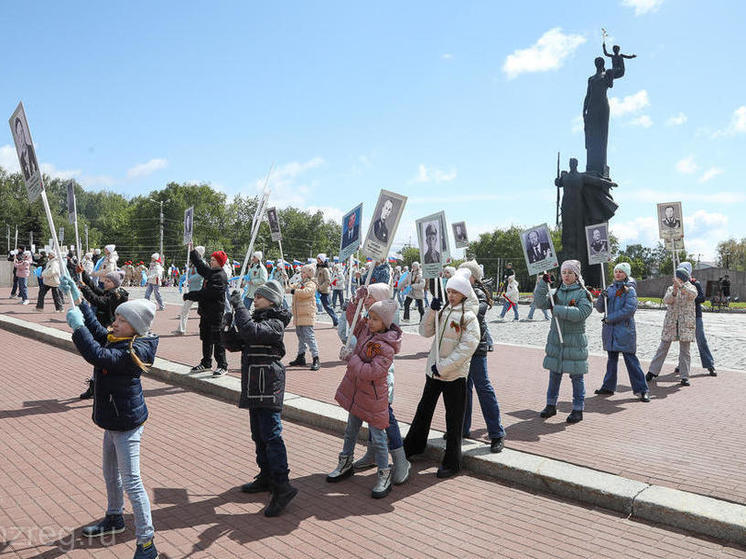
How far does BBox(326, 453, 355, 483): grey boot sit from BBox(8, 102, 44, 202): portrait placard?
3408 mm

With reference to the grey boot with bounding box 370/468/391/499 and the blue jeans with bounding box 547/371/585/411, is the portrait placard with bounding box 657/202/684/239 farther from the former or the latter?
the grey boot with bounding box 370/468/391/499

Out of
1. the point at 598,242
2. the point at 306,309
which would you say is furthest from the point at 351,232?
the point at 598,242

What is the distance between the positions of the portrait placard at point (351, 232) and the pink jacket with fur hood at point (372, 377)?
301 centimetres

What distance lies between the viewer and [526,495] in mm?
Answer: 4582

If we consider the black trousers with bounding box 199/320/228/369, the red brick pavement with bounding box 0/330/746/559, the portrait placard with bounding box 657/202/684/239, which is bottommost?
the red brick pavement with bounding box 0/330/746/559

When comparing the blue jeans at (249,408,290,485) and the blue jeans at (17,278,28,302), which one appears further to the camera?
the blue jeans at (17,278,28,302)

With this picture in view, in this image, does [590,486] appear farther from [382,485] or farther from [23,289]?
[23,289]

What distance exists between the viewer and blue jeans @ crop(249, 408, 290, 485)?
4098 millimetres

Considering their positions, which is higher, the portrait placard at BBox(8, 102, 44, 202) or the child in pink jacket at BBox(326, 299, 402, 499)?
the portrait placard at BBox(8, 102, 44, 202)

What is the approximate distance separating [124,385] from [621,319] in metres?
6.20

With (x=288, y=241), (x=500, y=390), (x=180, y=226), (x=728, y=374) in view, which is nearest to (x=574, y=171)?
(x=728, y=374)

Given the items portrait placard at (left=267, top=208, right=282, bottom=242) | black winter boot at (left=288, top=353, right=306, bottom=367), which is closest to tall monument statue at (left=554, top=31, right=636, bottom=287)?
portrait placard at (left=267, top=208, right=282, bottom=242)

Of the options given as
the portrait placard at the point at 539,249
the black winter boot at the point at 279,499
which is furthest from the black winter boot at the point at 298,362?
the black winter boot at the point at 279,499

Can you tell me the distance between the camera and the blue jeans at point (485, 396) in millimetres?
5195
